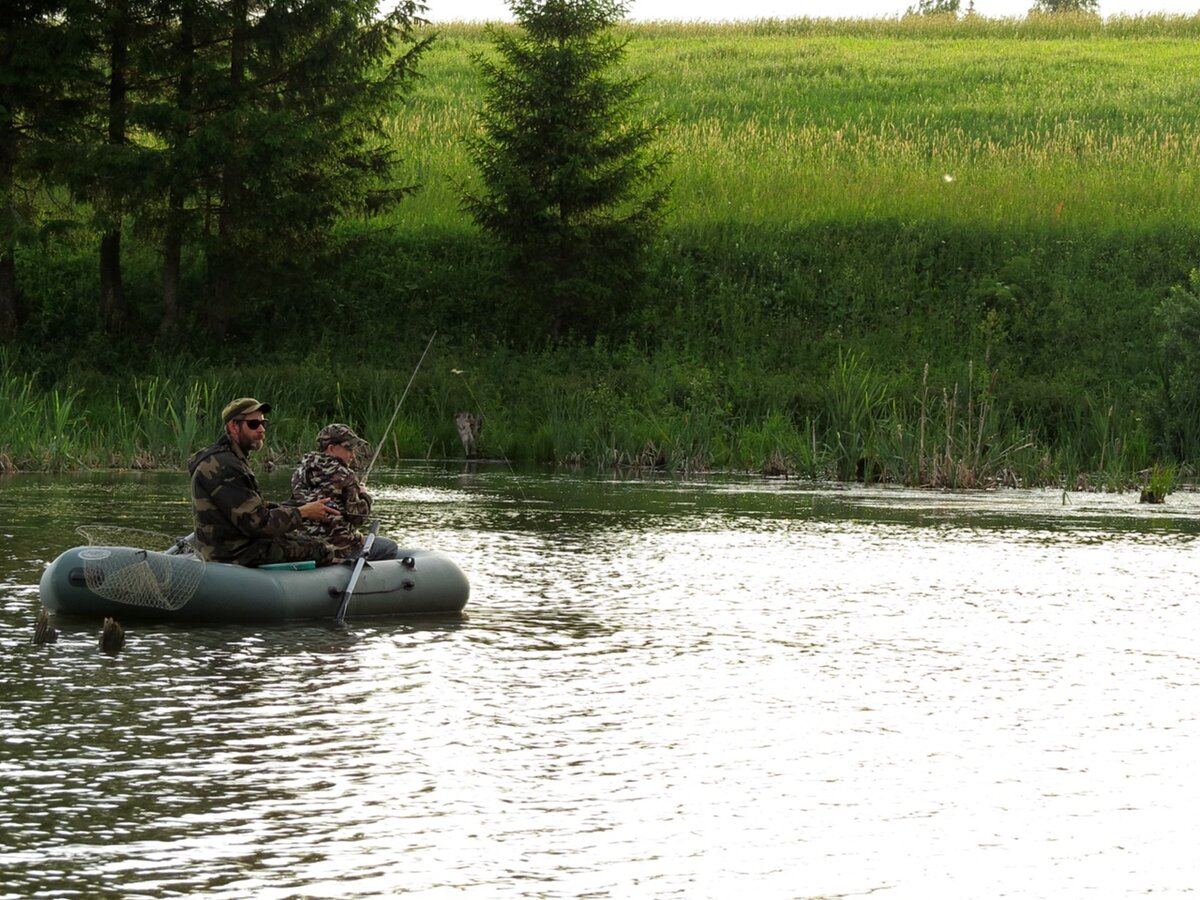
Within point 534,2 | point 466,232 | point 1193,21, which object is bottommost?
point 466,232

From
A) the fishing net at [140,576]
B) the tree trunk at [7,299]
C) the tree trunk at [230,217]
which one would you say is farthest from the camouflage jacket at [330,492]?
the tree trunk at [7,299]

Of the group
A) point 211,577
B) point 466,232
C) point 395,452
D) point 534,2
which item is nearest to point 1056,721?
point 211,577

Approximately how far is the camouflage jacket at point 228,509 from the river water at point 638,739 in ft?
2.03

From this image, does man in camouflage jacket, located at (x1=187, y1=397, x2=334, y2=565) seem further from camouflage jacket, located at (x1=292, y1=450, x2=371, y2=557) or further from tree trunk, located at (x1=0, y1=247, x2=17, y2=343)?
tree trunk, located at (x1=0, y1=247, x2=17, y2=343)

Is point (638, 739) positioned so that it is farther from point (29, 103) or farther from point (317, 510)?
point (29, 103)

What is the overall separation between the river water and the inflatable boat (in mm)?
178

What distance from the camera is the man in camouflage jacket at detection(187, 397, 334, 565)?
11703 mm

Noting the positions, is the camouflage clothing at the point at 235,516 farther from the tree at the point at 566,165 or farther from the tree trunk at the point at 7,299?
the tree trunk at the point at 7,299

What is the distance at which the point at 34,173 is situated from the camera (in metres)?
29.4

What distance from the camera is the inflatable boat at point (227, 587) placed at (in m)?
11.4

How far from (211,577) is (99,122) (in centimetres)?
2054

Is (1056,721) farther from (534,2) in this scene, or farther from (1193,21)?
(1193,21)

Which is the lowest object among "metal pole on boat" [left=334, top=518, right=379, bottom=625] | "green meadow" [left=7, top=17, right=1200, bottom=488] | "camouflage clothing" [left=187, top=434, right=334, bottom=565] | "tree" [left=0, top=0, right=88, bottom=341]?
"metal pole on boat" [left=334, top=518, right=379, bottom=625]

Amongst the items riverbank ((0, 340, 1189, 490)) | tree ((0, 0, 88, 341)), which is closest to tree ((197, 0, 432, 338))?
riverbank ((0, 340, 1189, 490))
